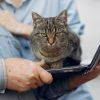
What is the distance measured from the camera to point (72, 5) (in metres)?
1.35

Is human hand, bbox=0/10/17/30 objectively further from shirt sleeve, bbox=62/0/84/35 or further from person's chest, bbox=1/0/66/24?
shirt sleeve, bbox=62/0/84/35

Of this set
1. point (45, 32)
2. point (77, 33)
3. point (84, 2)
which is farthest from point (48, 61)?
point (84, 2)

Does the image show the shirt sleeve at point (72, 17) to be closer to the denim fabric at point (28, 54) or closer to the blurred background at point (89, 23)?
the denim fabric at point (28, 54)

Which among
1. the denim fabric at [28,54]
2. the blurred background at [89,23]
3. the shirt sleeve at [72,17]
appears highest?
the shirt sleeve at [72,17]

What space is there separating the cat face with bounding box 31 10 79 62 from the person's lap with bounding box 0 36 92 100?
2.6 inches

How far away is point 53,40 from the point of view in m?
1.06

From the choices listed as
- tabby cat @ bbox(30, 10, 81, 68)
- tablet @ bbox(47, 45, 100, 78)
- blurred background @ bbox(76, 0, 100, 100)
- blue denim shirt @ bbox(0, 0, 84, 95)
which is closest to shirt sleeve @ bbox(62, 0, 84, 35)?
blue denim shirt @ bbox(0, 0, 84, 95)

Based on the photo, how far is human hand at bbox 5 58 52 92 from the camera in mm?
1014

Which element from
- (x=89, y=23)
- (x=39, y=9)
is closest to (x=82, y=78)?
(x=39, y=9)

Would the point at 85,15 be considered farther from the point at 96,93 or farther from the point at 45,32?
the point at 45,32

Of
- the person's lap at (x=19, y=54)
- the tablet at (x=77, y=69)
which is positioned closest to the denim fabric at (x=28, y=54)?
the person's lap at (x=19, y=54)

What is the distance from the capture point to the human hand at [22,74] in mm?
1014

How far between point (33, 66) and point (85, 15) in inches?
39.2

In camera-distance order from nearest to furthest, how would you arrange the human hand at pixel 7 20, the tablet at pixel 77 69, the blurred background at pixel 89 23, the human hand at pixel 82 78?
the tablet at pixel 77 69 < the human hand at pixel 82 78 < the human hand at pixel 7 20 < the blurred background at pixel 89 23
